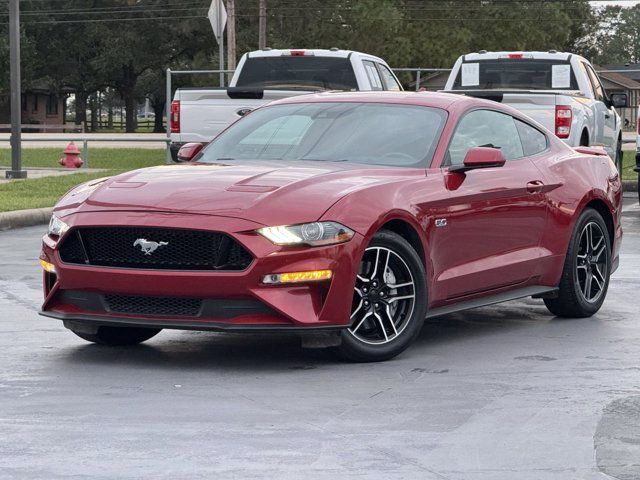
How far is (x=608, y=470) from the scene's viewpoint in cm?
570

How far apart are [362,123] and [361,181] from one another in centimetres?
102

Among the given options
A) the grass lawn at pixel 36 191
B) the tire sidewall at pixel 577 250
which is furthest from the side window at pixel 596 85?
the tire sidewall at pixel 577 250

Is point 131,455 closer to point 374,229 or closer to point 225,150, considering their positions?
point 374,229

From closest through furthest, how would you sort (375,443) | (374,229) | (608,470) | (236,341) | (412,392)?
(608,470) → (375,443) → (412,392) → (374,229) → (236,341)

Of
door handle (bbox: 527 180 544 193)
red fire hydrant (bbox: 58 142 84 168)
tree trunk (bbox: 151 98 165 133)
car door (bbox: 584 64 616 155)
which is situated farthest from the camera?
tree trunk (bbox: 151 98 165 133)

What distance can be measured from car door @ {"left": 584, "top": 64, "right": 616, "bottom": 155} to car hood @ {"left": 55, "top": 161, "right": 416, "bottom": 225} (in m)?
12.7

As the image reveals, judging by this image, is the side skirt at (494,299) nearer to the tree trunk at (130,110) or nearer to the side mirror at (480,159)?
the side mirror at (480,159)

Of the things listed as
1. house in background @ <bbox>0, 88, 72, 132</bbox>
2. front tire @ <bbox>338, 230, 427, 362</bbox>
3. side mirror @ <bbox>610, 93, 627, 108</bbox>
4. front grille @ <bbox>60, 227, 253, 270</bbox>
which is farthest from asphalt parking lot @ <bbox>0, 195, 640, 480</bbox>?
house in background @ <bbox>0, 88, 72, 132</bbox>

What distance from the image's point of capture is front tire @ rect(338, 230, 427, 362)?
8055 mm

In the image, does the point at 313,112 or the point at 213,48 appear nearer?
the point at 313,112

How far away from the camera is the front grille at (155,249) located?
7645 millimetres

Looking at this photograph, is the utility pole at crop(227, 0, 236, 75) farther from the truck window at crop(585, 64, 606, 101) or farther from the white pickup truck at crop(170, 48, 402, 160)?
the truck window at crop(585, 64, 606, 101)

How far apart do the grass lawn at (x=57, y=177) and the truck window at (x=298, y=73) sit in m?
2.99

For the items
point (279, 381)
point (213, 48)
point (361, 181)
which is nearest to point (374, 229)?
point (361, 181)
